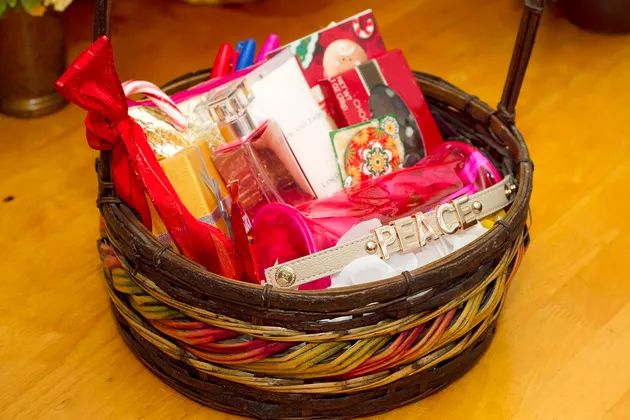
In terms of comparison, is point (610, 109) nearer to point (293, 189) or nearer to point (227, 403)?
point (293, 189)

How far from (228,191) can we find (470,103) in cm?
31

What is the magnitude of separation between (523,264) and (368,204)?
27 cm

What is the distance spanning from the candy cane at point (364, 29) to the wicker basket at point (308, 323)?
0.22 metres

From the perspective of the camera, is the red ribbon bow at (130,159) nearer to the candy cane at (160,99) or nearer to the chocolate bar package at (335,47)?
the candy cane at (160,99)

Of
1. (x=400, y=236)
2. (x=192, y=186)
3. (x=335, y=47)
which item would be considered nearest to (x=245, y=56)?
(x=335, y=47)

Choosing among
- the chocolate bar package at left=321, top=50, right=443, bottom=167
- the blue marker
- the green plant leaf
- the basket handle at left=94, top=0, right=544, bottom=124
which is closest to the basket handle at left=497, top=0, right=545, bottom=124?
the basket handle at left=94, top=0, right=544, bottom=124

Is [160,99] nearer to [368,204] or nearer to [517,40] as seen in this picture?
[368,204]

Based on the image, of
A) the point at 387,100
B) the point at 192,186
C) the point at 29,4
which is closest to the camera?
the point at 192,186

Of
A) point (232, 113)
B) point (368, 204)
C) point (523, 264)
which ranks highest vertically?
point (232, 113)

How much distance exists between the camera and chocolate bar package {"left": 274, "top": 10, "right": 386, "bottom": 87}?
1.06 m

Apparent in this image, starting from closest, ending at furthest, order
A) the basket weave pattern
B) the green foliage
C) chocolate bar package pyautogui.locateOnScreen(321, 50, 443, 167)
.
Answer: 1. the basket weave pattern
2. chocolate bar package pyautogui.locateOnScreen(321, 50, 443, 167)
3. the green foliage

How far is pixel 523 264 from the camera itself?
1074 mm

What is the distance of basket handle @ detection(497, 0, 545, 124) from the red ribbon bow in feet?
1.16

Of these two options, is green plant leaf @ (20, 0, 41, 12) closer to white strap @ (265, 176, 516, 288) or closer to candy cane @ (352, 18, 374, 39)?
candy cane @ (352, 18, 374, 39)
